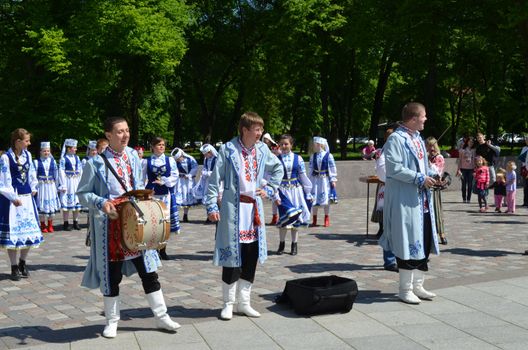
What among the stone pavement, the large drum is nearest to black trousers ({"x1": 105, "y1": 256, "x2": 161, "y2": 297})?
the large drum

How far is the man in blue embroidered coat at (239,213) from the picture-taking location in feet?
21.6

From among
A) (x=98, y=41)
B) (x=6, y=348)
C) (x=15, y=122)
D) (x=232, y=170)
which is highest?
(x=98, y=41)

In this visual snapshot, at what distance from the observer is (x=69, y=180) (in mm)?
14953

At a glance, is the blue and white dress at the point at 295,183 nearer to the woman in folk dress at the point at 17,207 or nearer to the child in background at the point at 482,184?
the woman in folk dress at the point at 17,207

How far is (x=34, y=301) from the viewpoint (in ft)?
24.9

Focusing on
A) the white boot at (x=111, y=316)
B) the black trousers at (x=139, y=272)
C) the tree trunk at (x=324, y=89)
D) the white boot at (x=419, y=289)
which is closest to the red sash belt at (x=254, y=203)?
the black trousers at (x=139, y=272)

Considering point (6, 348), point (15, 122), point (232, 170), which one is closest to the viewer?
point (6, 348)

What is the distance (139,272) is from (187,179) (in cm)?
1017

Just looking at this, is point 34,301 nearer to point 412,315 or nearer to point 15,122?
point 412,315

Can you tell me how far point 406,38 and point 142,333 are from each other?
1009 inches

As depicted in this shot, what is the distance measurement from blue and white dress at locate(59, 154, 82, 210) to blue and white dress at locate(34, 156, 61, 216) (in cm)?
14

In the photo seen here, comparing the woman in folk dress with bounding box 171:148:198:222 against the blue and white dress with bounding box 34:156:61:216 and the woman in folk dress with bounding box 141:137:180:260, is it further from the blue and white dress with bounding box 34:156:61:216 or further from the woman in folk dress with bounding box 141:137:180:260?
the woman in folk dress with bounding box 141:137:180:260

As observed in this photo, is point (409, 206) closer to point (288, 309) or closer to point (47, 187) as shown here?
point (288, 309)

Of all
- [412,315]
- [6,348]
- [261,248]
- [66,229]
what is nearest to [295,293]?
[261,248]
